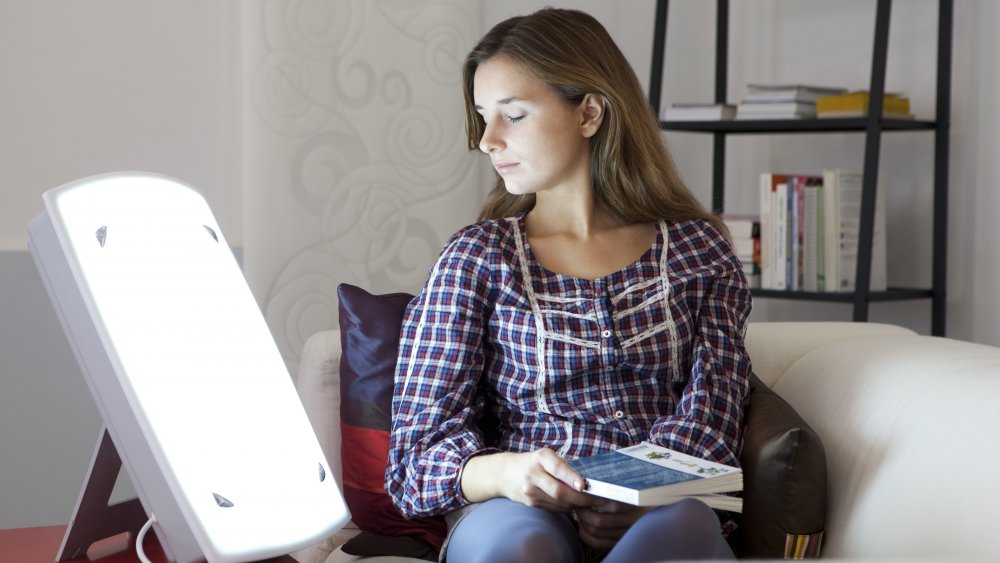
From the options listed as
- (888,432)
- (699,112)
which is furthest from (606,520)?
(699,112)

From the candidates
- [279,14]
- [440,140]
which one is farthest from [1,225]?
[440,140]

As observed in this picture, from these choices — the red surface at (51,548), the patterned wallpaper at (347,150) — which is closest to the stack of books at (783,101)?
the patterned wallpaper at (347,150)

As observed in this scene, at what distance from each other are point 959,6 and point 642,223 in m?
1.52

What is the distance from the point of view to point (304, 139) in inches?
105

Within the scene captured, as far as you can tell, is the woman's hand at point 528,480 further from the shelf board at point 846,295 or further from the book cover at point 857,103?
the book cover at point 857,103

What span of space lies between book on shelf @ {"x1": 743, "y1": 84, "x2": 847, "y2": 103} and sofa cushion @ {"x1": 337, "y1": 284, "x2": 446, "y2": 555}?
1500 mm

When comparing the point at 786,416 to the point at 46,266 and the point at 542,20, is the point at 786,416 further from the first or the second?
the point at 46,266

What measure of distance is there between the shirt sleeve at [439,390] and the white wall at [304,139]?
44.2 inches

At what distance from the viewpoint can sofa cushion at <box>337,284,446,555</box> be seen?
159cm

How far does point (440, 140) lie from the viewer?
2.84 metres

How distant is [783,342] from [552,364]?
53 cm

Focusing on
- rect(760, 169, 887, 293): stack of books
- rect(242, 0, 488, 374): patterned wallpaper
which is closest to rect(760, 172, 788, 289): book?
rect(760, 169, 887, 293): stack of books

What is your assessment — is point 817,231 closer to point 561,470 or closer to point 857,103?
point 857,103

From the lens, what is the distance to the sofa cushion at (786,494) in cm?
141
